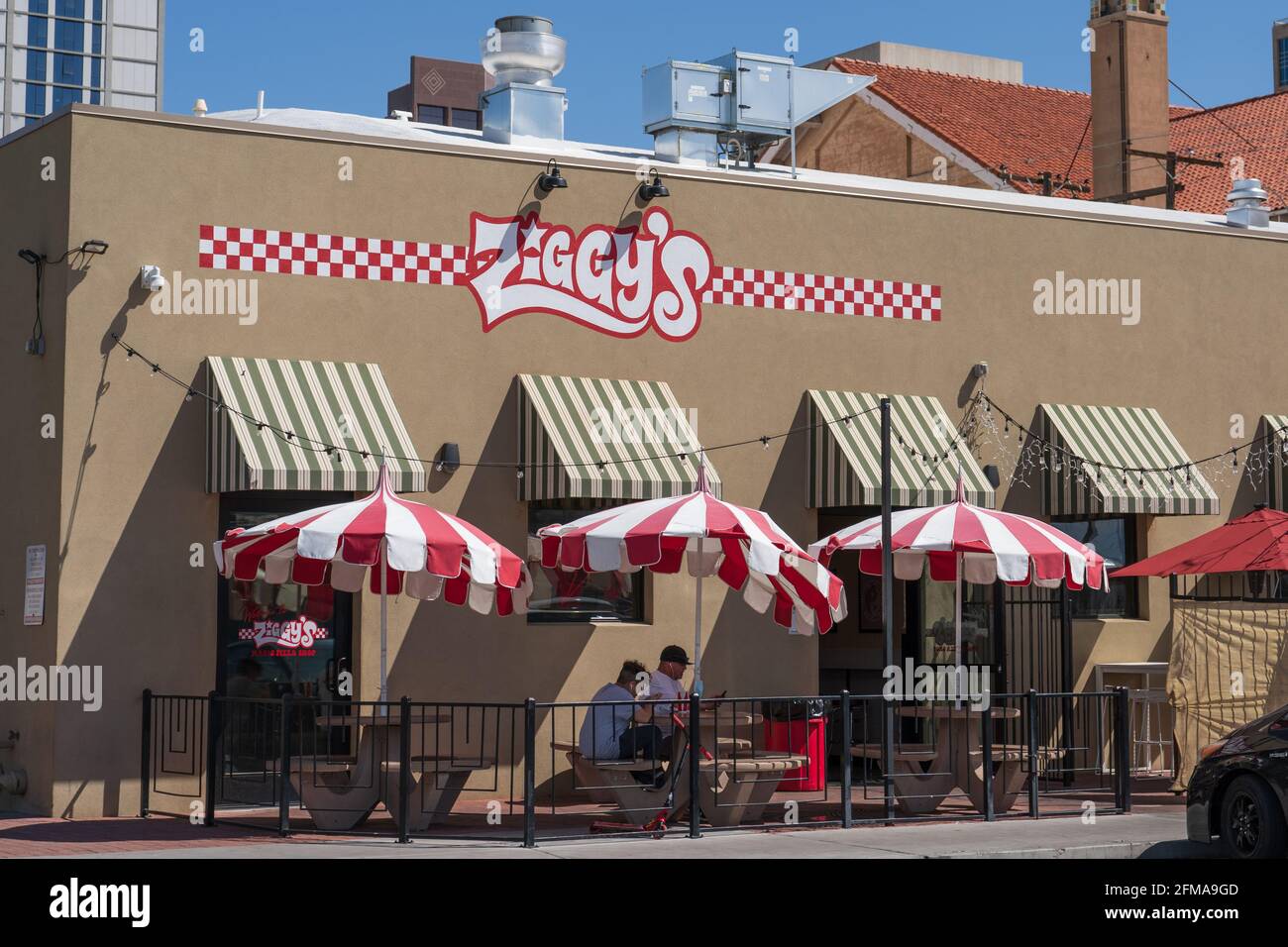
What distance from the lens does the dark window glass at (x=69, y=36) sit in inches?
4365

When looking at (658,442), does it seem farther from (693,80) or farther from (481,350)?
(693,80)

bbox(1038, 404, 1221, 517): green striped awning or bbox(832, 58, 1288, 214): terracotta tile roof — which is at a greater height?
bbox(832, 58, 1288, 214): terracotta tile roof

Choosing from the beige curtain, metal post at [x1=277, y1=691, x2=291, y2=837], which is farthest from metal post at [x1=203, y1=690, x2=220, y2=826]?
the beige curtain

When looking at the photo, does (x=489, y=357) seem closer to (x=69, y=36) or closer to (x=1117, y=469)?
(x=1117, y=469)

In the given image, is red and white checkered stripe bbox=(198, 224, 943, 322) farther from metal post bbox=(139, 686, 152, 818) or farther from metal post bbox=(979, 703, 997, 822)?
metal post bbox=(979, 703, 997, 822)

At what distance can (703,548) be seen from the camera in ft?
48.8

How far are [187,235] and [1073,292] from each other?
9.96m

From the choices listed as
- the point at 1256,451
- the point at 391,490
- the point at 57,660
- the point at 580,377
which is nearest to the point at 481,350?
the point at 580,377

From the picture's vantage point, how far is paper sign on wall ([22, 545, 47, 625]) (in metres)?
14.8

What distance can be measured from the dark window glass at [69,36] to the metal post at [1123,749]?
109027 millimetres

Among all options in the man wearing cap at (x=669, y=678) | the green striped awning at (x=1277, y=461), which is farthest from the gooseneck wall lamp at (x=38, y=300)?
the green striped awning at (x=1277, y=461)

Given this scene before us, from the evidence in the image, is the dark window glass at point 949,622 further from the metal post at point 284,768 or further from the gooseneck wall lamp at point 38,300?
the gooseneck wall lamp at point 38,300

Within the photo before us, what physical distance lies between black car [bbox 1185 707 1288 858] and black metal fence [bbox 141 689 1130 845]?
1.70m

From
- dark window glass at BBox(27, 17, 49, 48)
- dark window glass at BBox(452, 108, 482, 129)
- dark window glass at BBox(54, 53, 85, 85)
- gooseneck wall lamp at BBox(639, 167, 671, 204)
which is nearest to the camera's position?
gooseneck wall lamp at BBox(639, 167, 671, 204)
